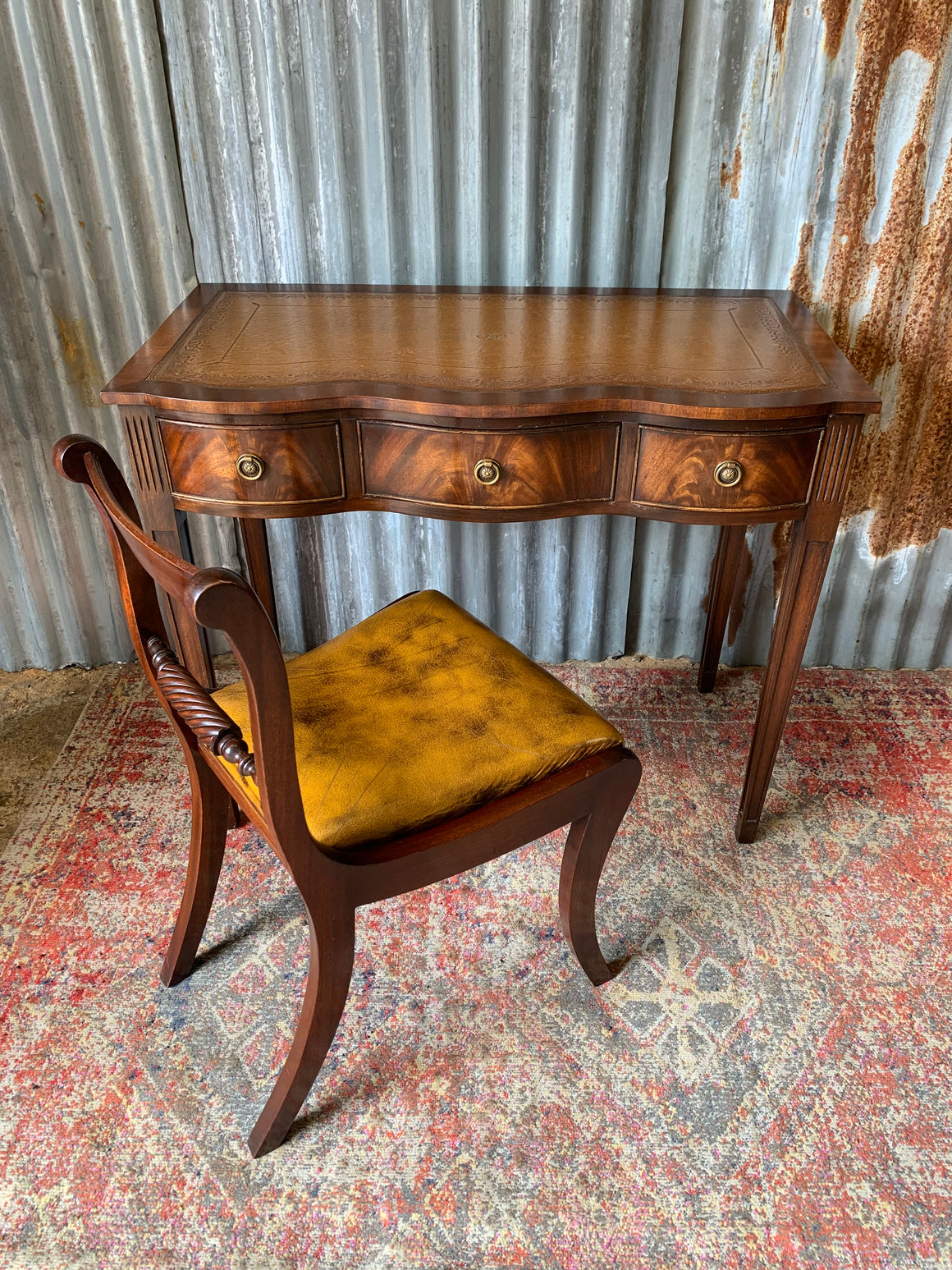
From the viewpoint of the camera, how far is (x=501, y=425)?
150 cm

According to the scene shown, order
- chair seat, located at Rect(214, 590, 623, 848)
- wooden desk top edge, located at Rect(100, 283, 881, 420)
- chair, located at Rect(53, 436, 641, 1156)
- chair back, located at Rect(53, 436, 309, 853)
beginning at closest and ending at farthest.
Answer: chair back, located at Rect(53, 436, 309, 853)
chair, located at Rect(53, 436, 641, 1156)
chair seat, located at Rect(214, 590, 623, 848)
wooden desk top edge, located at Rect(100, 283, 881, 420)

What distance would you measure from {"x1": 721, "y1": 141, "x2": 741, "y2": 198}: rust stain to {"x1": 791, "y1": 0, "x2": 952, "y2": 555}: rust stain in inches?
7.1

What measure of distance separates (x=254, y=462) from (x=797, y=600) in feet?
3.30

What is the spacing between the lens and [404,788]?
1.32 meters

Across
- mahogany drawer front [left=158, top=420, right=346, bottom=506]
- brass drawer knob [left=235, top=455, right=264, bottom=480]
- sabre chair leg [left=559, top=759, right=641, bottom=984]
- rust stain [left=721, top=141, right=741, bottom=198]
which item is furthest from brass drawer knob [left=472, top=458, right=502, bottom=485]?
rust stain [left=721, top=141, right=741, bottom=198]

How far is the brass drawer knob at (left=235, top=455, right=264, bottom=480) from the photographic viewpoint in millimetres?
1533

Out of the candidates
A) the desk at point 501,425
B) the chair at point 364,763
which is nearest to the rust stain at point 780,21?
the desk at point 501,425

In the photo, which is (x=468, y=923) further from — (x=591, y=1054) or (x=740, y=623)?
(x=740, y=623)

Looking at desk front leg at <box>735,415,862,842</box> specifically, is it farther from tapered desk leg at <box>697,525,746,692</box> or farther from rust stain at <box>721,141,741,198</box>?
rust stain at <box>721,141,741,198</box>

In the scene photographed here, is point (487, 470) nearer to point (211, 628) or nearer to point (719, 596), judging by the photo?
point (211, 628)

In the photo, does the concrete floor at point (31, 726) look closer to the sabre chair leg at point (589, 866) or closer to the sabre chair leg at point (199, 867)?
Result: the sabre chair leg at point (199, 867)

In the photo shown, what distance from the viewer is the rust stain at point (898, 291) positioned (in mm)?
1895

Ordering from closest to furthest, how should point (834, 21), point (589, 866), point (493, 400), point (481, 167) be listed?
1. point (493, 400)
2. point (589, 866)
3. point (834, 21)
4. point (481, 167)

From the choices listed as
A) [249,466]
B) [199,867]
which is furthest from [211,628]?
[199,867]
